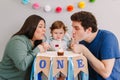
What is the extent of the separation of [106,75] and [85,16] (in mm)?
462

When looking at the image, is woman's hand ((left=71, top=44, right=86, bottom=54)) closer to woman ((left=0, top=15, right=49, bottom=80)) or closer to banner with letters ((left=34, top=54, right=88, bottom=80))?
banner with letters ((left=34, top=54, right=88, bottom=80))

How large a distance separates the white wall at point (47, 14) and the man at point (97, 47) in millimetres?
578

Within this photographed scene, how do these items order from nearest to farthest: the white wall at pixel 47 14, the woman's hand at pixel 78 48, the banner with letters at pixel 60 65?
the banner with letters at pixel 60 65 < the woman's hand at pixel 78 48 < the white wall at pixel 47 14

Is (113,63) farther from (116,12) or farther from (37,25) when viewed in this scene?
(116,12)

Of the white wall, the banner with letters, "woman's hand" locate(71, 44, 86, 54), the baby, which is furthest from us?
the white wall

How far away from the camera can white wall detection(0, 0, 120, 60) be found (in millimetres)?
2160

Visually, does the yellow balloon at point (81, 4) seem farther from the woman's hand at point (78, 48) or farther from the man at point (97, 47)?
the woman's hand at point (78, 48)

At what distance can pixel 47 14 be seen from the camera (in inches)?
86.0

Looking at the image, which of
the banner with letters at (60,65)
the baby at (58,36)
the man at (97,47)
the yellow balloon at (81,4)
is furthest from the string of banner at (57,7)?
the banner with letters at (60,65)

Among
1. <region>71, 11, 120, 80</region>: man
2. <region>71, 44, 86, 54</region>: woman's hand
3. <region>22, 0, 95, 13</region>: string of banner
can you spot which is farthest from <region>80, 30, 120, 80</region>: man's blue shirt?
<region>22, 0, 95, 13</region>: string of banner

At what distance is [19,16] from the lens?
217 cm

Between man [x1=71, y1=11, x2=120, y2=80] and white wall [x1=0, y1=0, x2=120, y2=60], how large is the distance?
1.90 ft

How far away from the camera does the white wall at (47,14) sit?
2160 mm

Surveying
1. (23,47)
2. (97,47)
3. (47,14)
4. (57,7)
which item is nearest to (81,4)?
(57,7)
